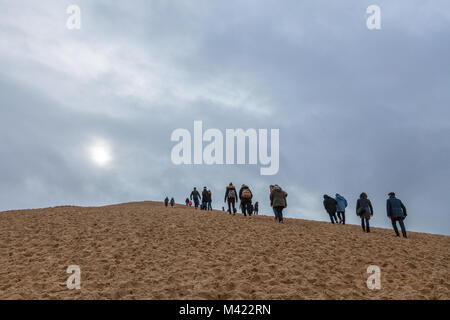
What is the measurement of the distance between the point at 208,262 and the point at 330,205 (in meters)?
13.6

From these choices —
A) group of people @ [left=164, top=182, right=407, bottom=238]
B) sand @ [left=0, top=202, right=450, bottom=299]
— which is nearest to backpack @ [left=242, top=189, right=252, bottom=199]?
group of people @ [left=164, top=182, right=407, bottom=238]

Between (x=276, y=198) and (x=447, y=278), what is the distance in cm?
920

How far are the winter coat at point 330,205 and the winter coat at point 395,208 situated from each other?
583cm

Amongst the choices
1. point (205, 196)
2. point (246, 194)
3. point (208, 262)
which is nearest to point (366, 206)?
point (246, 194)

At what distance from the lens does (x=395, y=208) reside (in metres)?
14.3

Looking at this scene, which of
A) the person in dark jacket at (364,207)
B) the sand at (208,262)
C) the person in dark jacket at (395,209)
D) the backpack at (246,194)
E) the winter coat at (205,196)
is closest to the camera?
the sand at (208,262)

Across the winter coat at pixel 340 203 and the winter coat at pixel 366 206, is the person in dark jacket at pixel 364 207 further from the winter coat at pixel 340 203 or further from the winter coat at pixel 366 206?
the winter coat at pixel 340 203

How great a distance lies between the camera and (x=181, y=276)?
8.09 m

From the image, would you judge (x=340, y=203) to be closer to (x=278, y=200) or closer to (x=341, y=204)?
(x=341, y=204)

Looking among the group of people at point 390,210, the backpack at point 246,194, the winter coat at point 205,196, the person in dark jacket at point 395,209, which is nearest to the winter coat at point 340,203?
the group of people at point 390,210

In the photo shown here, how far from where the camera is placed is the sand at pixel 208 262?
725 centimetres
